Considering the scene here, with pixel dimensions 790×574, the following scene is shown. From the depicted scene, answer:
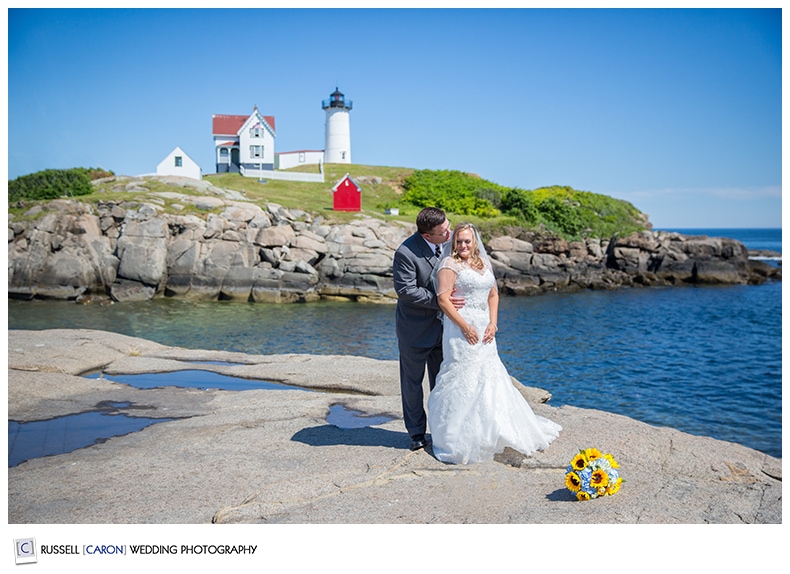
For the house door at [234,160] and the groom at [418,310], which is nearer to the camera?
the groom at [418,310]

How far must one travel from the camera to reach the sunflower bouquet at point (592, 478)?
5961 mm

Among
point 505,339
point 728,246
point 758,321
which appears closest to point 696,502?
point 505,339

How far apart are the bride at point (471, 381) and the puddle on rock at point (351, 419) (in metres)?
1.79

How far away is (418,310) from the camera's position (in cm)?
752

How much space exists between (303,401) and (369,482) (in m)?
3.79

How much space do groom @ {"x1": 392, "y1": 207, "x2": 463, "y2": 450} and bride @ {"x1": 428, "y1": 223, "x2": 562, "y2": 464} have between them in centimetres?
21

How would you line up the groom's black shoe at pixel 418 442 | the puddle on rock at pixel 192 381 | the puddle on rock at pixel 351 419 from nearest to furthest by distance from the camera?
the groom's black shoe at pixel 418 442, the puddle on rock at pixel 351 419, the puddle on rock at pixel 192 381

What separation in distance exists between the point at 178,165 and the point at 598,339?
46.3 metres

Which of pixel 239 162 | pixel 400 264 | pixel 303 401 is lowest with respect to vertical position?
pixel 303 401

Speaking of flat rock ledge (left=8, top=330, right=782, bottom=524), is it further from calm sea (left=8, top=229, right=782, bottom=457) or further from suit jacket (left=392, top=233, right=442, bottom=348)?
calm sea (left=8, top=229, right=782, bottom=457)

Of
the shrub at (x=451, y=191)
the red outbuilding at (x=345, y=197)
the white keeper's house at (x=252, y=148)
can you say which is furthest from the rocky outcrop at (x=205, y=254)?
the white keeper's house at (x=252, y=148)

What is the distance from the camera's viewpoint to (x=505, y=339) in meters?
27.7

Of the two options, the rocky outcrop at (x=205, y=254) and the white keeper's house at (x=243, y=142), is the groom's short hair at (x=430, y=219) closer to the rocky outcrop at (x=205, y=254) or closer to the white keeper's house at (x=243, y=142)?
the rocky outcrop at (x=205, y=254)

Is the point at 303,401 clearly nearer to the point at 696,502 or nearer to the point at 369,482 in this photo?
the point at 369,482
